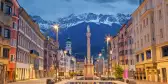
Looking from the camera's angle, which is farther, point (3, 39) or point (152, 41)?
point (152, 41)

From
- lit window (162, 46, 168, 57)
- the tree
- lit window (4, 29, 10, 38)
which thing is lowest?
the tree

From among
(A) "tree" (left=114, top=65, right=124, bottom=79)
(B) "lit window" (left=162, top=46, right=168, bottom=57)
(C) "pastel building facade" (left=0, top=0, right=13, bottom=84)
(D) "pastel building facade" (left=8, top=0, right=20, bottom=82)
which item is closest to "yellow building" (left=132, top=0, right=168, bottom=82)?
(B) "lit window" (left=162, top=46, right=168, bottom=57)

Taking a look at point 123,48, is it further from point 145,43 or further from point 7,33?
point 7,33

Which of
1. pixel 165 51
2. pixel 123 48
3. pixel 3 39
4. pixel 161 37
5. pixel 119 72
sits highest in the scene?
pixel 123 48

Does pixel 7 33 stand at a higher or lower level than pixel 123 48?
higher

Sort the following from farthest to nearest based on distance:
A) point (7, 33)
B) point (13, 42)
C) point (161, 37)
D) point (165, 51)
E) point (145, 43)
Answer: point (145, 43)
point (13, 42)
point (7, 33)
point (161, 37)
point (165, 51)

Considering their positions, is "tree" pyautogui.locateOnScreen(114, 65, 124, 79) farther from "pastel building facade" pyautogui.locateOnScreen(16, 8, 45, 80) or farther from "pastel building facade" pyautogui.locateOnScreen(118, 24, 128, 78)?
"pastel building facade" pyautogui.locateOnScreen(118, 24, 128, 78)

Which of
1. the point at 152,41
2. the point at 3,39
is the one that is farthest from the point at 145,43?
the point at 3,39

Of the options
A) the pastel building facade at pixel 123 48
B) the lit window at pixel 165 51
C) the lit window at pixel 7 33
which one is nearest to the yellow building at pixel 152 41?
the lit window at pixel 165 51

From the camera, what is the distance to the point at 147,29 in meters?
56.3

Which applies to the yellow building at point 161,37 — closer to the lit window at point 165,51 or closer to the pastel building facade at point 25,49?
the lit window at point 165,51

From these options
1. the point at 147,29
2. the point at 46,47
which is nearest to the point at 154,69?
the point at 147,29

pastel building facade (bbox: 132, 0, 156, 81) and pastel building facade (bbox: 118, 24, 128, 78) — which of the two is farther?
pastel building facade (bbox: 118, 24, 128, 78)

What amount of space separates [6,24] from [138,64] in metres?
35.9
